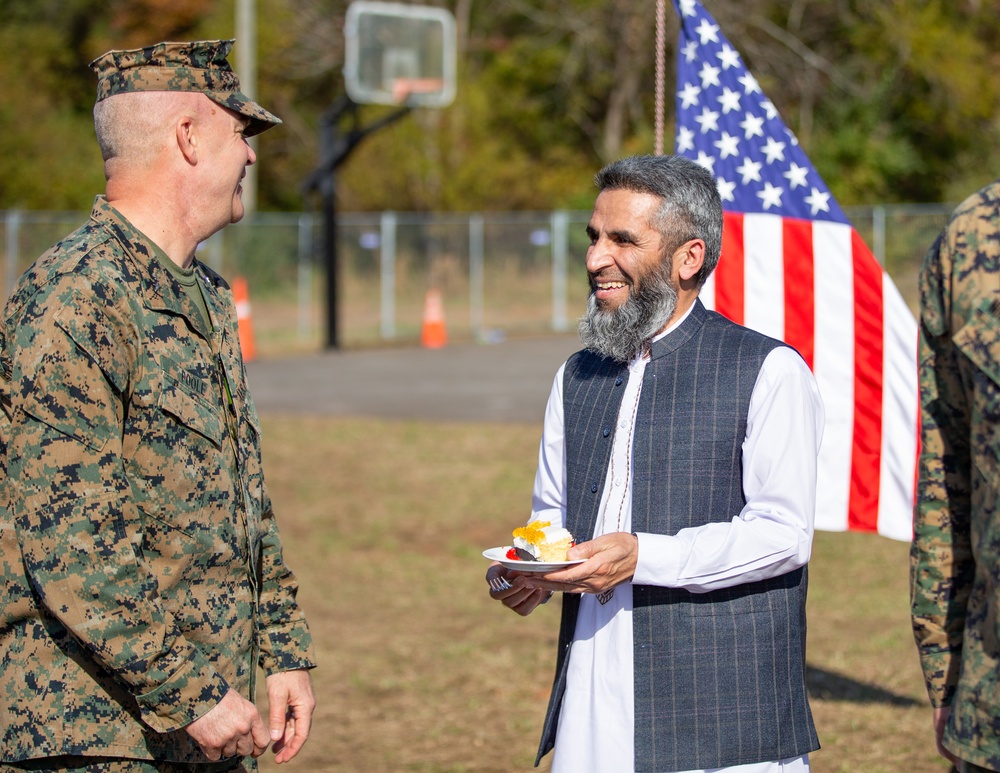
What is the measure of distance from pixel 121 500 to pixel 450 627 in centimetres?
486

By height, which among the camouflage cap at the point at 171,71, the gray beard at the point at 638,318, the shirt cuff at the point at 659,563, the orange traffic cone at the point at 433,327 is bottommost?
the orange traffic cone at the point at 433,327

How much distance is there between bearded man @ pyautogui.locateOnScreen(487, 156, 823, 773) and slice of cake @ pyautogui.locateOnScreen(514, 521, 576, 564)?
0.17 feet

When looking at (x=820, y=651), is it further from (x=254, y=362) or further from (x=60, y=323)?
(x=254, y=362)

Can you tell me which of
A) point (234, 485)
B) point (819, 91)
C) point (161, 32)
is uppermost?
point (161, 32)

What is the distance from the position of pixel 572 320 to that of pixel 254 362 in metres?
8.52

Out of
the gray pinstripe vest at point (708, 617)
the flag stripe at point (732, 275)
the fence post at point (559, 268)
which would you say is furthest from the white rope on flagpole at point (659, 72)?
the fence post at point (559, 268)

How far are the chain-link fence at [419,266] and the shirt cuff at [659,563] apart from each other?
64.0 feet

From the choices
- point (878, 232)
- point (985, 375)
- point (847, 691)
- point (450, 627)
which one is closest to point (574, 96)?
point (878, 232)

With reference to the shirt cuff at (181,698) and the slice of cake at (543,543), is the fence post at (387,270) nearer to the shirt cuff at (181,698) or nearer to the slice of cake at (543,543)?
the slice of cake at (543,543)

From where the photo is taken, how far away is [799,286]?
15.8ft

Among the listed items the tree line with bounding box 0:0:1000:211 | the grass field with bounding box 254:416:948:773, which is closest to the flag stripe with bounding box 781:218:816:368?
the grass field with bounding box 254:416:948:773

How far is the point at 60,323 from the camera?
2369 mm

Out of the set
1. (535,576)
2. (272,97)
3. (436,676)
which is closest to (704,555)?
(535,576)

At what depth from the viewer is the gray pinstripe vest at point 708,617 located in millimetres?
2795
